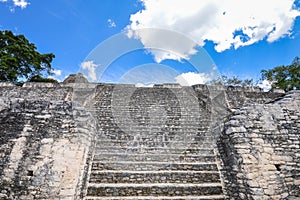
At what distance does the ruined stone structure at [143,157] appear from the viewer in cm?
310

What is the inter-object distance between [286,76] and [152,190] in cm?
1492

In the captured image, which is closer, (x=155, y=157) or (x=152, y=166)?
(x=152, y=166)

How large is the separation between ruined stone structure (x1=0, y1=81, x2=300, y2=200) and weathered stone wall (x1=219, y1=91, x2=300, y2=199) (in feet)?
0.06

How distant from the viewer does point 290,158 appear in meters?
3.44

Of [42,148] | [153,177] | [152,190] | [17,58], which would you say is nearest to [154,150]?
[153,177]

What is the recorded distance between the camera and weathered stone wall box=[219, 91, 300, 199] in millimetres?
3168

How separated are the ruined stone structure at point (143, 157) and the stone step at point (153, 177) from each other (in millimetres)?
20

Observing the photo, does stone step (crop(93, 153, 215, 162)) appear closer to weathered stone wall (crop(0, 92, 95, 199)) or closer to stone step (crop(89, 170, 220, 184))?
stone step (crop(89, 170, 220, 184))

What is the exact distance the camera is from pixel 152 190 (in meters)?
3.59

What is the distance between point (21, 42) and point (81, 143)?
14.5m

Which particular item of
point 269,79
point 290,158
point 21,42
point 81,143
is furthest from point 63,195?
point 269,79

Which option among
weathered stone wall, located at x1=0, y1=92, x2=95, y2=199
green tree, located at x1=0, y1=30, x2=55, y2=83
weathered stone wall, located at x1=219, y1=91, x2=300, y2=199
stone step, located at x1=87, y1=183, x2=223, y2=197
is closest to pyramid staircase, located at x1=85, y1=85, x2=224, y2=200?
stone step, located at x1=87, y1=183, x2=223, y2=197

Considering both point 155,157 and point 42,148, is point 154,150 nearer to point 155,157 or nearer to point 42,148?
point 155,157

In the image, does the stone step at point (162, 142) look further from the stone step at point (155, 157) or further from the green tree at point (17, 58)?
the green tree at point (17, 58)
